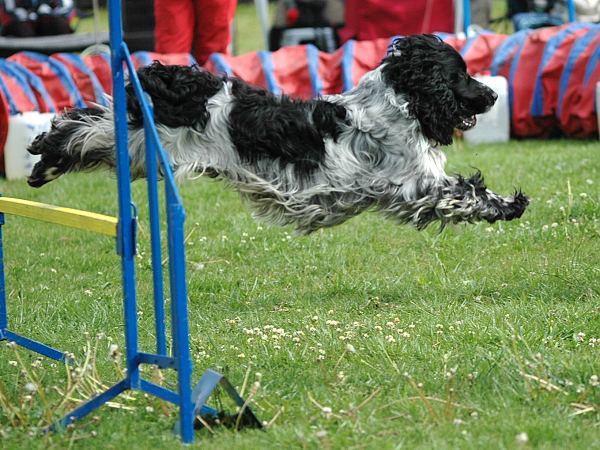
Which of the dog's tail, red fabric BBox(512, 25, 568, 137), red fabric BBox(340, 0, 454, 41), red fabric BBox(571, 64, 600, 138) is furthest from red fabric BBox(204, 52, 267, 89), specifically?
the dog's tail

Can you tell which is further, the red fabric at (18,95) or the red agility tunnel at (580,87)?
the red agility tunnel at (580,87)

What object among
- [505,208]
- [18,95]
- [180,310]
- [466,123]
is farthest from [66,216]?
[18,95]

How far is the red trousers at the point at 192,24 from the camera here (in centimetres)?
941

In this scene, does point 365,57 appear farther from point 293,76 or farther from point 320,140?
point 320,140

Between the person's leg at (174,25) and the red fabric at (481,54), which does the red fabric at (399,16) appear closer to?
the red fabric at (481,54)

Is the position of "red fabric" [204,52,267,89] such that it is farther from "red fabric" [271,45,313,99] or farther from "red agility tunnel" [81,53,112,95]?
"red agility tunnel" [81,53,112,95]

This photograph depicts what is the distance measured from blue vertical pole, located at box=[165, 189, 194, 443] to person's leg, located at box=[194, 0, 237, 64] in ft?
21.0

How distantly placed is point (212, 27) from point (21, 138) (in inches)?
85.7

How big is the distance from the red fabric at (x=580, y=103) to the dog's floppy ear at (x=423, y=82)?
461 cm

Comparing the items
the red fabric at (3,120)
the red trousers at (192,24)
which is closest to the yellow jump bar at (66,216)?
the red fabric at (3,120)

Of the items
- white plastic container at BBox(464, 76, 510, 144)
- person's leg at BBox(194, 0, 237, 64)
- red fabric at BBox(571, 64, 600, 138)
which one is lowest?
white plastic container at BBox(464, 76, 510, 144)

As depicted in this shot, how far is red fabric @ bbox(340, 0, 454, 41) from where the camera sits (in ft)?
39.1

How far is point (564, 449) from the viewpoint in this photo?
10.6 feet

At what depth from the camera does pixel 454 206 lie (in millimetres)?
4680
